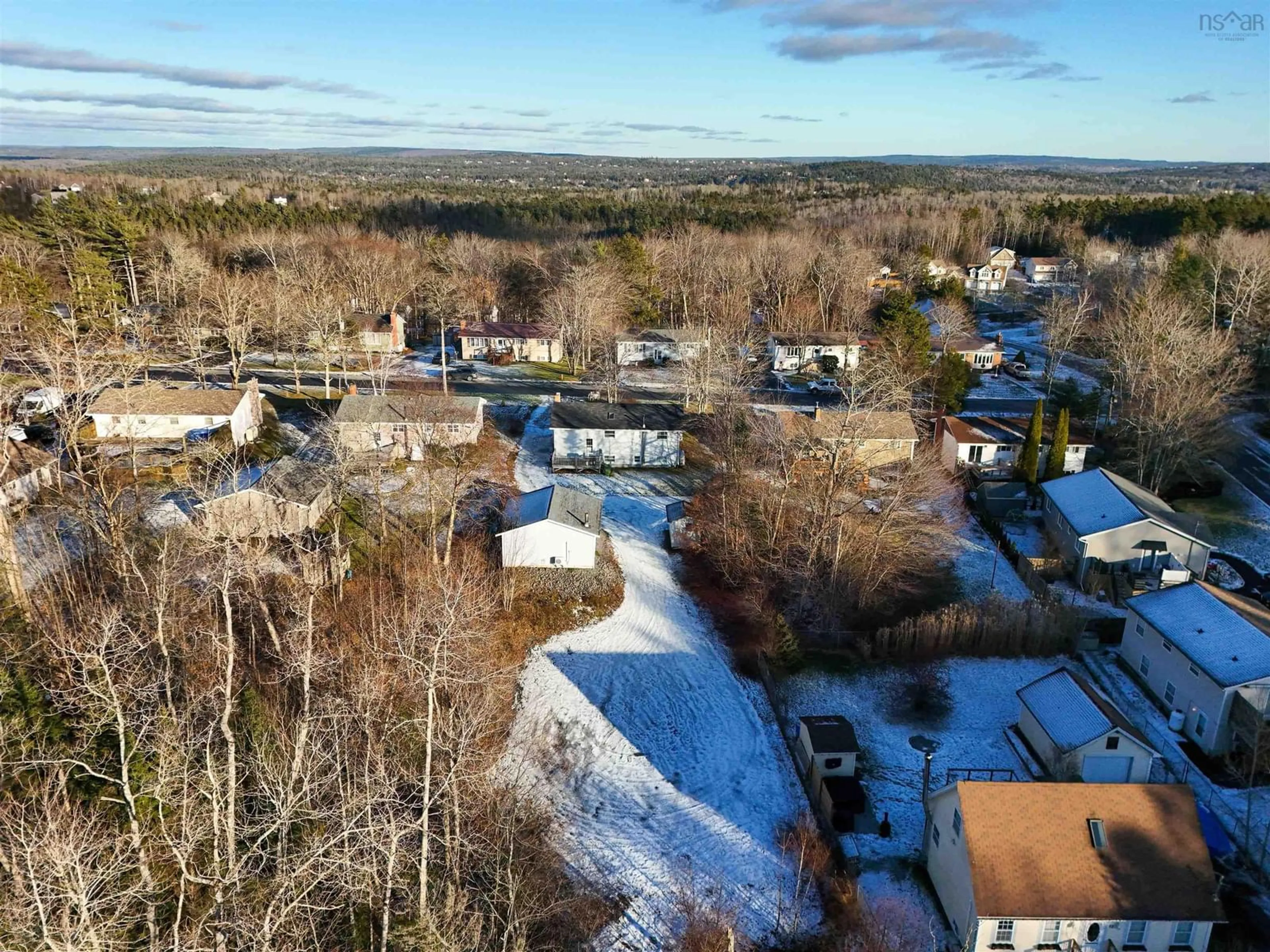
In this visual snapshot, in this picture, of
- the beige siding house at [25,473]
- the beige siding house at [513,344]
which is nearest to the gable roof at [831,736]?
the beige siding house at [25,473]

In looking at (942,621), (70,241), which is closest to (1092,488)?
(942,621)

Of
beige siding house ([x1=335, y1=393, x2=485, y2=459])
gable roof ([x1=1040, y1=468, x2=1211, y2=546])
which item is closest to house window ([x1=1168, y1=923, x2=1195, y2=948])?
gable roof ([x1=1040, y1=468, x2=1211, y2=546])

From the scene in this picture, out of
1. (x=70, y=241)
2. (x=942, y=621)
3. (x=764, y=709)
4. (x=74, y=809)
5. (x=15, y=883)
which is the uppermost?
(x=70, y=241)

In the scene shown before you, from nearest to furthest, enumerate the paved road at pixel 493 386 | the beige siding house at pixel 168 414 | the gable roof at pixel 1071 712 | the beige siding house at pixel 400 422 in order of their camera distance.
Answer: the gable roof at pixel 1071 712, the beige siding house at pixel 400 422, the beige siding house at pixel 168 414, the paved road at pixel 493 386

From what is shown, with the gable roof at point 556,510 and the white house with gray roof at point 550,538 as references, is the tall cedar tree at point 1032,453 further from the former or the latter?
the white house with gray roof at point 550,538

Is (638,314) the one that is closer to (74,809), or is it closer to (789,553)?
(789,553)
